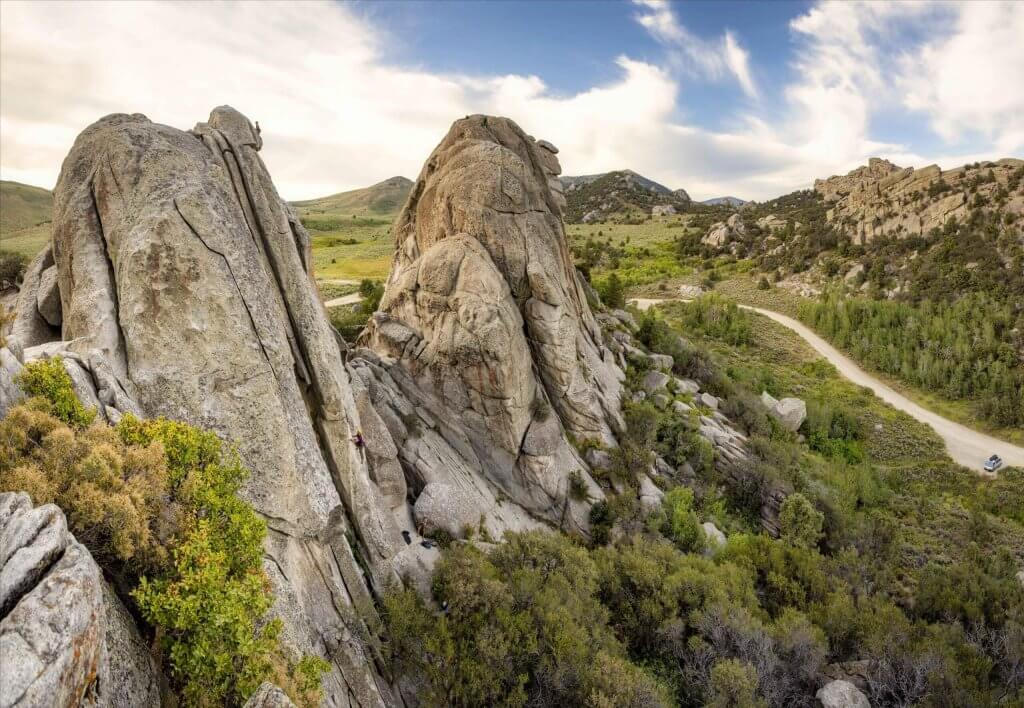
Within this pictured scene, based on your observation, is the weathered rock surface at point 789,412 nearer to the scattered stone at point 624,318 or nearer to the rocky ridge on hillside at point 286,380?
the scattered stone at point 624,318

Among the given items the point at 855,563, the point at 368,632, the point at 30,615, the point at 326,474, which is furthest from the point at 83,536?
the point at 855,563

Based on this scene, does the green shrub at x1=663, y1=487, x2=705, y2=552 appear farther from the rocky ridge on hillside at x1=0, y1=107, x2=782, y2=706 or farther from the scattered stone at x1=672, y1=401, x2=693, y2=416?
the scattered stone at x1=672, y1=401, x2=693, y2=416

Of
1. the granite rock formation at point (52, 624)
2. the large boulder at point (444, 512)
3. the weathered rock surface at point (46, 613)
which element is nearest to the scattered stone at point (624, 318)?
the large boulder at point (444, 512)

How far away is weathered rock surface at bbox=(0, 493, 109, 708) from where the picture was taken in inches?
208

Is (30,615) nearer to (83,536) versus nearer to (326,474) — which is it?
(83,536)

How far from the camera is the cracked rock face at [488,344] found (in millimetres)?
23047

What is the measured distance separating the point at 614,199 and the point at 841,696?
539 feet

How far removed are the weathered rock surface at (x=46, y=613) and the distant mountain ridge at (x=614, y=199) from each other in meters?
150

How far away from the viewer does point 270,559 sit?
39.2ft

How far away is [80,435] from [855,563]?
98.7 feet

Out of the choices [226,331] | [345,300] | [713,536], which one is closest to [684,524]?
[713,536]

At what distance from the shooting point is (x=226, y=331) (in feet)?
42.4

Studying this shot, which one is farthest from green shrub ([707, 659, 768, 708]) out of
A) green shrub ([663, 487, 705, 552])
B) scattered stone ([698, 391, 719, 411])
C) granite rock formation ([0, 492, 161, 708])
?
scattered stone ([698, 391, 719, 411])

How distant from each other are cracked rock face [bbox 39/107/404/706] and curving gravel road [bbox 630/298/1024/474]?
160ft
